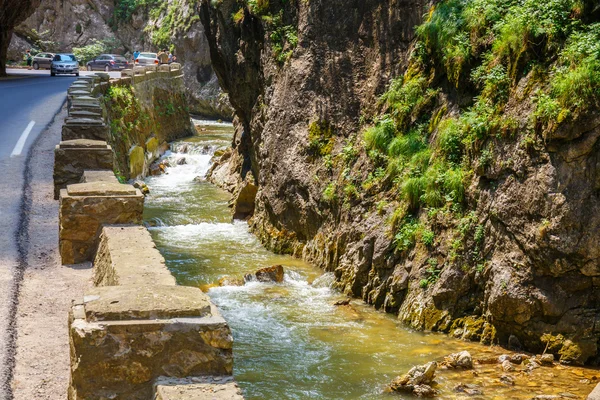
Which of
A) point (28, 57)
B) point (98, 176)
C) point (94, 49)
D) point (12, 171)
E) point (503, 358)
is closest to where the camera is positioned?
point (98, 176)

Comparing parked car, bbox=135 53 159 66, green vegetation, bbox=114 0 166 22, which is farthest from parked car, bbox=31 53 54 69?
parked car, bbox=135 53 159 66

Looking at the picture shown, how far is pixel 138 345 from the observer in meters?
4.24

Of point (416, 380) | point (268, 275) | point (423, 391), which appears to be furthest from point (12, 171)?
point (423, 391)

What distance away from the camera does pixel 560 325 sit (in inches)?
444

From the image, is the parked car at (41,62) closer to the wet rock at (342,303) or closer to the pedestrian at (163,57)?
the pedestrian at (163,57)

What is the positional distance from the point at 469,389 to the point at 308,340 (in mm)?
2927

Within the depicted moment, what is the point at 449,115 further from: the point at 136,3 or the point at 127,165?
the point at 136,3

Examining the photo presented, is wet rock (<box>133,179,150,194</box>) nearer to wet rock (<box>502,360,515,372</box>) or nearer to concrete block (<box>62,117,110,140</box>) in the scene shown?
concrete block (<box>62,117,110,140</box>)

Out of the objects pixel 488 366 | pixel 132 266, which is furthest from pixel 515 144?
pixel 132 266

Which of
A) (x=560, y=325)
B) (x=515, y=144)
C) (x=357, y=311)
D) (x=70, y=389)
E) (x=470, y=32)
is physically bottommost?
(x=357, y=311)

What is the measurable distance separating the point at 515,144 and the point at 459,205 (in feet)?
4.67

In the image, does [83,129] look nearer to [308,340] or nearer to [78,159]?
[78,159]

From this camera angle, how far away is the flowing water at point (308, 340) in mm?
10180

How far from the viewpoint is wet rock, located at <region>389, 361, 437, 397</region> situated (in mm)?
9812
